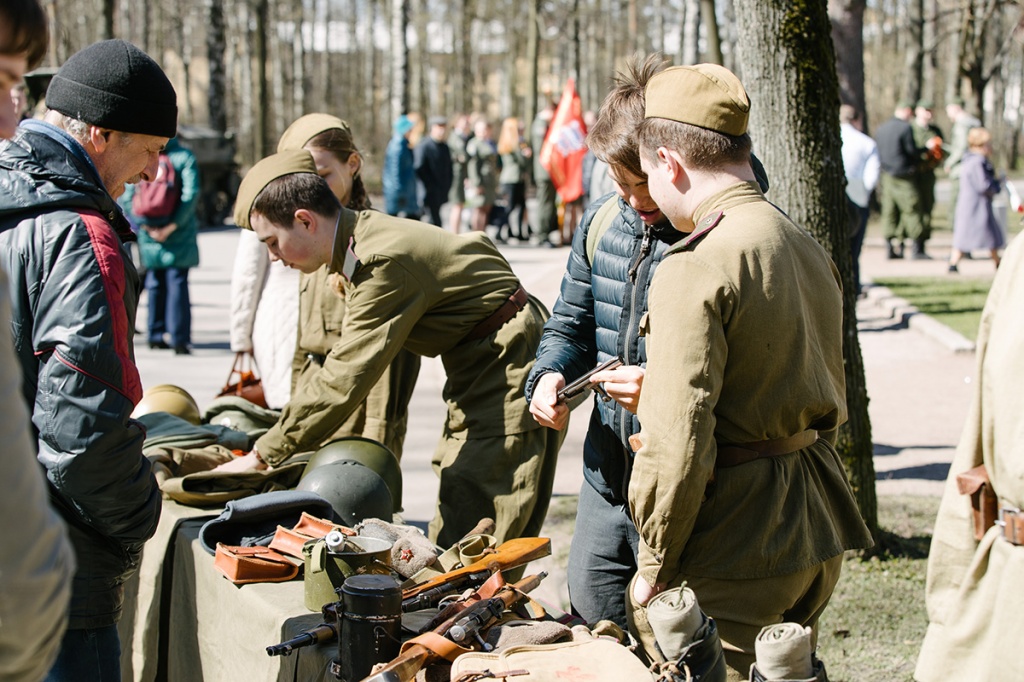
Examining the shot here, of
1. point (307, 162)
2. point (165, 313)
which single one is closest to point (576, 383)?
point (307, 162)

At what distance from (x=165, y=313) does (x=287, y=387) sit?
19.7ft

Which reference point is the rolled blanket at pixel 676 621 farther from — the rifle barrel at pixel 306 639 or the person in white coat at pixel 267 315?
the person in white coat at pixel 267 315

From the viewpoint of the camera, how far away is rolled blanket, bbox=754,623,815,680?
7.93ft

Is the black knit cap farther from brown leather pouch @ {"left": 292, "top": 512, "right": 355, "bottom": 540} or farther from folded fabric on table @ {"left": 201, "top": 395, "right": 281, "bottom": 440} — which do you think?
folded fabric on table @ {"left": 201, "top": 395, "right": 281, "bottom": 440}

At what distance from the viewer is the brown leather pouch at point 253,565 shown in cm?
333

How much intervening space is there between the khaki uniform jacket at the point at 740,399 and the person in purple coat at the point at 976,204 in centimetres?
1391

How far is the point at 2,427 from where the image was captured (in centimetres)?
141

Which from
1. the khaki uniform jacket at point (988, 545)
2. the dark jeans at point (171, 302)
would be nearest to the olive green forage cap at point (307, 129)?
the khaki uniform jacket at point (988, 545)

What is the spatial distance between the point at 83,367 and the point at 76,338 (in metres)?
0.06

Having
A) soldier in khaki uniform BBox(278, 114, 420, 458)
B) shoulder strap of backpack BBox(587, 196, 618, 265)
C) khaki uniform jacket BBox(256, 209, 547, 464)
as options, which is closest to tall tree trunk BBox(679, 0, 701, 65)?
soldier in khaki uniform BBox(278, 114, 420, 458)

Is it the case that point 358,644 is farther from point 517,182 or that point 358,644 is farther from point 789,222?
point 517,182

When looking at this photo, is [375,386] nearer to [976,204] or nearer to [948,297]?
[948,297]

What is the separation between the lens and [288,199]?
4.02 m

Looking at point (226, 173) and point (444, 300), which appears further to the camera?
point (226, 173)
